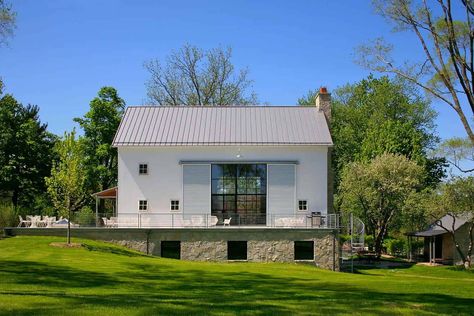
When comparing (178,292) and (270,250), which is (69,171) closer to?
(270,250)

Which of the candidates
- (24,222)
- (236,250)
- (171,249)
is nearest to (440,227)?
(236,250)

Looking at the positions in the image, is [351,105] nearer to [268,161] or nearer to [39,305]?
[268,161]

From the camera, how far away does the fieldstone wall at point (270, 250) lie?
31312mm

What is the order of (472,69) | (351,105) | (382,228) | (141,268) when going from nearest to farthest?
(472,69), (141,268), (382,228), (351,105)

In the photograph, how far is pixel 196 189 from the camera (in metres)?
34.2

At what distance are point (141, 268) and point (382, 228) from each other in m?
26.9

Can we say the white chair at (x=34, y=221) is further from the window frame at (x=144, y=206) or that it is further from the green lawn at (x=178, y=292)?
the green lawn at (x=178, y=292)

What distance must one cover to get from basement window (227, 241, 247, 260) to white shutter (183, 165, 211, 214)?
325cm

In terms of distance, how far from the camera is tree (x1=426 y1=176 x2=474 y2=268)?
38594mm

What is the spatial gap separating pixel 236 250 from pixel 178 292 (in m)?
16.7

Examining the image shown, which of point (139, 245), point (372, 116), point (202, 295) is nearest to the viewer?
point (202, 295)

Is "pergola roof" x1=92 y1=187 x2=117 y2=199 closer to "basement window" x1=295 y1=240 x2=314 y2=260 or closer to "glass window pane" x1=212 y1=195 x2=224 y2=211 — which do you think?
"glass window pane" x1=212 y1=195 x2=224 y2=211

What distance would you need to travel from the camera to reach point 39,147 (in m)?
49.3

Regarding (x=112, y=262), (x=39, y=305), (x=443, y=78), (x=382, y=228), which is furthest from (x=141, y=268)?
(x=382, y=228)
